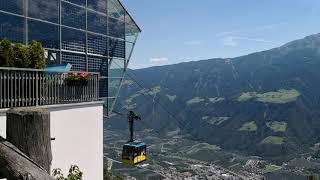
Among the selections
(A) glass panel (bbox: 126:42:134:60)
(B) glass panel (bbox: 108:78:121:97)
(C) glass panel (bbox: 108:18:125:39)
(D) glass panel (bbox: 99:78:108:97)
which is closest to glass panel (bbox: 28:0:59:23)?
(C) glass panel (bbox: 108:18:125:39)

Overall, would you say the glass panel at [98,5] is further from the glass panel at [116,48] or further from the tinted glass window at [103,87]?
the tinted glass window at [103,87]

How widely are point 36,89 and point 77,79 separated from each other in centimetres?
294

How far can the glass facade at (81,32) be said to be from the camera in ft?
59.8

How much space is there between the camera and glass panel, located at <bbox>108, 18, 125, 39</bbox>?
26.2 meters

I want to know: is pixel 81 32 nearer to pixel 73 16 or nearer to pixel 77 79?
pixel 73 16

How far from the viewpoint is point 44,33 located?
1959cm

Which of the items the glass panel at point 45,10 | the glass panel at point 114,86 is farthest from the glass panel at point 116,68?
the glass panel at point 45,10

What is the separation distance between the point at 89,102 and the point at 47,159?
6.84m

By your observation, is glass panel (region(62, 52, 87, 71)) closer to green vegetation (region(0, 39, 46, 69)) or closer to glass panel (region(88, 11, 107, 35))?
glass panel (region(88, 11, 107, 35))

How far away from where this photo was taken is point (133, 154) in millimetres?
23469

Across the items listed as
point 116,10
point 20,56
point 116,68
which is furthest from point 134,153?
point 20,56

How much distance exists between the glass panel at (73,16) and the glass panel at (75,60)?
153 cm

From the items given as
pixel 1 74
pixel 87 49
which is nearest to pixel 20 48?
pixel 1 74

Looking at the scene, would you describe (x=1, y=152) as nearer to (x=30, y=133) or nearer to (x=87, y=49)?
(x=30, y=133)
